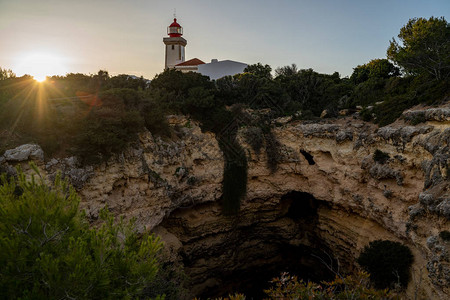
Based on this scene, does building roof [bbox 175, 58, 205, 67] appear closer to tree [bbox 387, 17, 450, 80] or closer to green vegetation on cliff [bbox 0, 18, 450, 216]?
green vegetation on cliff [bbox 0, 18, 450, 216]

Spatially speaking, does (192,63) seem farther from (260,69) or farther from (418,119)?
(418,119)

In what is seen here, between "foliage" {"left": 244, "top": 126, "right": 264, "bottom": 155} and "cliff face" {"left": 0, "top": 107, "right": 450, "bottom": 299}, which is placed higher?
"foliage" {"left": 244, "top": 126, "right": 264, "bottom": 155}

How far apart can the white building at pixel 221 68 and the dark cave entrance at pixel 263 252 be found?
25.0m

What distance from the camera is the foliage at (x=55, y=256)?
5.20 m

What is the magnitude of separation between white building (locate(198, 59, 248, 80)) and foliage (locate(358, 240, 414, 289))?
31.3 metres

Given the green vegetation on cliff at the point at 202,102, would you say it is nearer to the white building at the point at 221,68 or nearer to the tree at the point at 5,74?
the tree at the point at 5,74

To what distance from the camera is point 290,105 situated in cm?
2188

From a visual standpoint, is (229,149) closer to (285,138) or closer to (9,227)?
(285,138)

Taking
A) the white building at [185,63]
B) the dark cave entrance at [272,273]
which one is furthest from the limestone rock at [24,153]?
the white building at [185,63]

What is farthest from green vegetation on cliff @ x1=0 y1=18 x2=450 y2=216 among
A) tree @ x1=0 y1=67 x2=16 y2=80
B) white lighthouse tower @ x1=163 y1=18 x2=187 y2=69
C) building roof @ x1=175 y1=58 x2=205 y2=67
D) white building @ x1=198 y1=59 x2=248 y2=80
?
white lighthouse tower @ x1=163 y1=18 x2=187 y2=69

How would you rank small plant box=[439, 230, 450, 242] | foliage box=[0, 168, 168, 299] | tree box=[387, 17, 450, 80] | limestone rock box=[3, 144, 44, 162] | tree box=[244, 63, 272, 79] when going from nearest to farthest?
1. foliage box=[0, 168, 168, 299]
2. small plant box=[439, 230, 450, 242]
3. limestone rock box=[3, 144, 44, 162]
4. tree box=[387, 17, 450, 80]
5. tree box=[244, 63, 272, 79]

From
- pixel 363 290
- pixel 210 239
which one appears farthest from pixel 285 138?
pixel 363 290

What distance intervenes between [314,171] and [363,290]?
9.78 metres

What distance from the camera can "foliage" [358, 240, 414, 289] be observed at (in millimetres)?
11617
